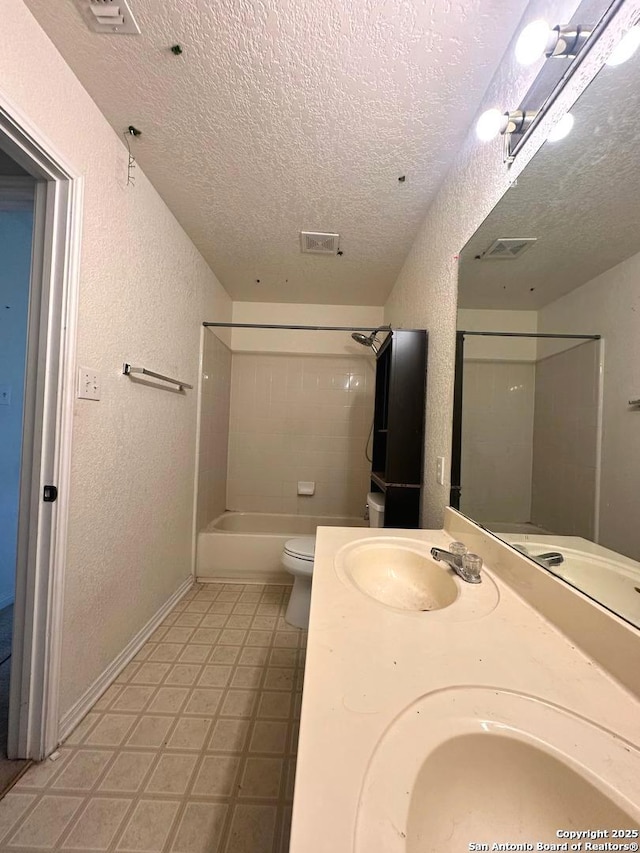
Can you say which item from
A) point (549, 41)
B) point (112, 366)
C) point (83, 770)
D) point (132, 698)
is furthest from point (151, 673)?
point (549, 41)

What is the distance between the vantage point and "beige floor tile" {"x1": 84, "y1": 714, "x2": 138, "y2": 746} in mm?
1074

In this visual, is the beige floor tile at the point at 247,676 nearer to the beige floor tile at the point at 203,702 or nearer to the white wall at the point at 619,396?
the beige floor tile at the point at 203,702

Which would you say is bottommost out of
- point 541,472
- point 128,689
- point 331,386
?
point 128,689

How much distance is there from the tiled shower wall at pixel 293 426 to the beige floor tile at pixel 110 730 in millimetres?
1780

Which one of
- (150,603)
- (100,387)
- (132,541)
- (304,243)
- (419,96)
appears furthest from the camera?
(304,243)

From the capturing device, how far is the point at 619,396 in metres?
0.62

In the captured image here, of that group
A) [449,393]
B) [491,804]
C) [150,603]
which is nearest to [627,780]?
[491,804]

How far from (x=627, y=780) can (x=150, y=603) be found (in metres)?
1.87

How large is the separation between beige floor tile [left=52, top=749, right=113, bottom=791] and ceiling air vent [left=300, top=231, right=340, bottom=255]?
2447 mm

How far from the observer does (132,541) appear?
146cm

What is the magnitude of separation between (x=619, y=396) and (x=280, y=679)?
158cm

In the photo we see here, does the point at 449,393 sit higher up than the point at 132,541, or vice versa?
the point at 449,393

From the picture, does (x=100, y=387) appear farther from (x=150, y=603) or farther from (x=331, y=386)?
(x=331, y=386)

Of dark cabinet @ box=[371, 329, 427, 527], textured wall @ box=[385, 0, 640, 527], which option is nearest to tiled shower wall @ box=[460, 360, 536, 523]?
textured wall @ box=[385, 0, 640, 527]
